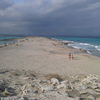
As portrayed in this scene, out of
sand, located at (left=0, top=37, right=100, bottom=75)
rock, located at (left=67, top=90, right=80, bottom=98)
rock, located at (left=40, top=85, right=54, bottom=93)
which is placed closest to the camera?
rock, located at (left=67, top=90, right=80, bottom=98)

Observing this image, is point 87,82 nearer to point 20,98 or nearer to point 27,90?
point 27,90

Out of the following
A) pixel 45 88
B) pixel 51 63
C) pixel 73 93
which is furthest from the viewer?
pixel 51 63

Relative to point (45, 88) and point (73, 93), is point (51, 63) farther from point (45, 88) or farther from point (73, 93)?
point (73, 93)

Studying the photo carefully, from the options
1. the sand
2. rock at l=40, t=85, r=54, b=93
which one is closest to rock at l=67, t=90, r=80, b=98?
rock at l=40, t=85, r=54, b=93

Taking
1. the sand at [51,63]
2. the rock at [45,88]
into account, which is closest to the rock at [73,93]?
the rock at [45,88]

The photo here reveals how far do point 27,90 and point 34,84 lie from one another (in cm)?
105

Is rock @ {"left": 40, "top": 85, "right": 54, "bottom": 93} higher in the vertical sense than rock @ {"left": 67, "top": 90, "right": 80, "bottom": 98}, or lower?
higher

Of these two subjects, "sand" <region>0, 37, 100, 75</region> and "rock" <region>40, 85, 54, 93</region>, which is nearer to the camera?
"rock" <region>40, 85, 54, 93</region>

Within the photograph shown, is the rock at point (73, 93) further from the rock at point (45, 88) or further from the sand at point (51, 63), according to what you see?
the sand at point (51, 63)

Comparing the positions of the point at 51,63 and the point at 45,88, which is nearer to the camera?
the point at 45,88

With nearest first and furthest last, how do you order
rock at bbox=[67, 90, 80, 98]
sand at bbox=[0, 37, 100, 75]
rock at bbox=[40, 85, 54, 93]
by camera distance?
1. rock at bbox=[67, 90, 80, 98]
2. rock at bbox=[40, 85, 54, 93]
3. sand at bbox=[0, 37, 100, 75]

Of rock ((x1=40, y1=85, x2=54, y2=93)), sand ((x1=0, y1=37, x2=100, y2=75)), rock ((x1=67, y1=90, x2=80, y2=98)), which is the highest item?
rock ((x1=40, y1=85, x2=54, y2=93))

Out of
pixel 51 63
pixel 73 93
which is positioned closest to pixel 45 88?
pixel 73 93

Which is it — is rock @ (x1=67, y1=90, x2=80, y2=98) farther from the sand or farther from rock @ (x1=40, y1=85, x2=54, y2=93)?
the sand
